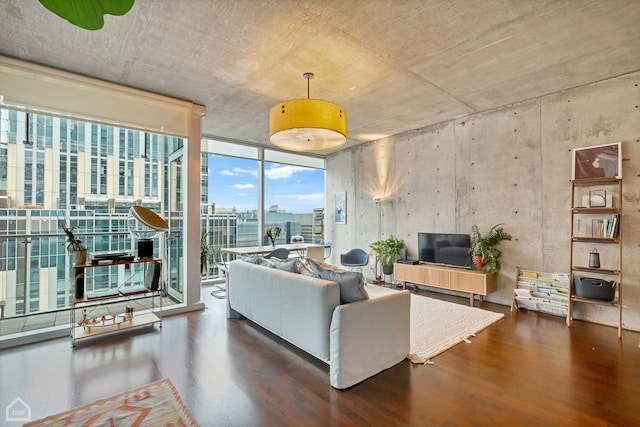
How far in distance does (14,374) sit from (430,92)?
5.30 metres

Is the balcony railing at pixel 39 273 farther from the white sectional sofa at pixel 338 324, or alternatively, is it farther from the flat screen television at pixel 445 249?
the flat screen television at pixel 445 249

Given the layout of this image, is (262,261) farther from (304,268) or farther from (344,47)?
(344,47)

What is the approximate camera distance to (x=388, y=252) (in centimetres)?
606

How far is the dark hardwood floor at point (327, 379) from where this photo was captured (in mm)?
2082

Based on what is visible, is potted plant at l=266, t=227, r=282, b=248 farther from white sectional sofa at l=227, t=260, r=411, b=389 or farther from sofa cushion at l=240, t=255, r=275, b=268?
white sectional sofa at l=227, t=260, r=411, b=389

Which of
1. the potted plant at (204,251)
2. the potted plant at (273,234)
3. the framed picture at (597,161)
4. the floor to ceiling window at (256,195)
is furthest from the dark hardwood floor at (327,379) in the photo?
the potted plant at (273,234)

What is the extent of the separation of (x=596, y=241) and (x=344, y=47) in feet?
12.5

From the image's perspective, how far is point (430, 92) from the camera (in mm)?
4199

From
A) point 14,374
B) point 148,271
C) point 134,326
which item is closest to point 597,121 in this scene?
point 148,271

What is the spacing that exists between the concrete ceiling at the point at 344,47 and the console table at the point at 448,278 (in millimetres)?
2607

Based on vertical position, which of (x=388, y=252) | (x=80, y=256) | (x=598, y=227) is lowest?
(x=388, y=252)

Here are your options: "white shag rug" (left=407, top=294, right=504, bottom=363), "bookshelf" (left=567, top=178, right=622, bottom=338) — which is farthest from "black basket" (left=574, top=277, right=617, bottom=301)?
"white shag rug" (left=407, top=294, right=504, bottom=363)

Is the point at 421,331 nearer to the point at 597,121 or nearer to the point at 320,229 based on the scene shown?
the point at 597,121

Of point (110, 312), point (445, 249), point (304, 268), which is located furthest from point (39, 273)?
point (445, 249)
